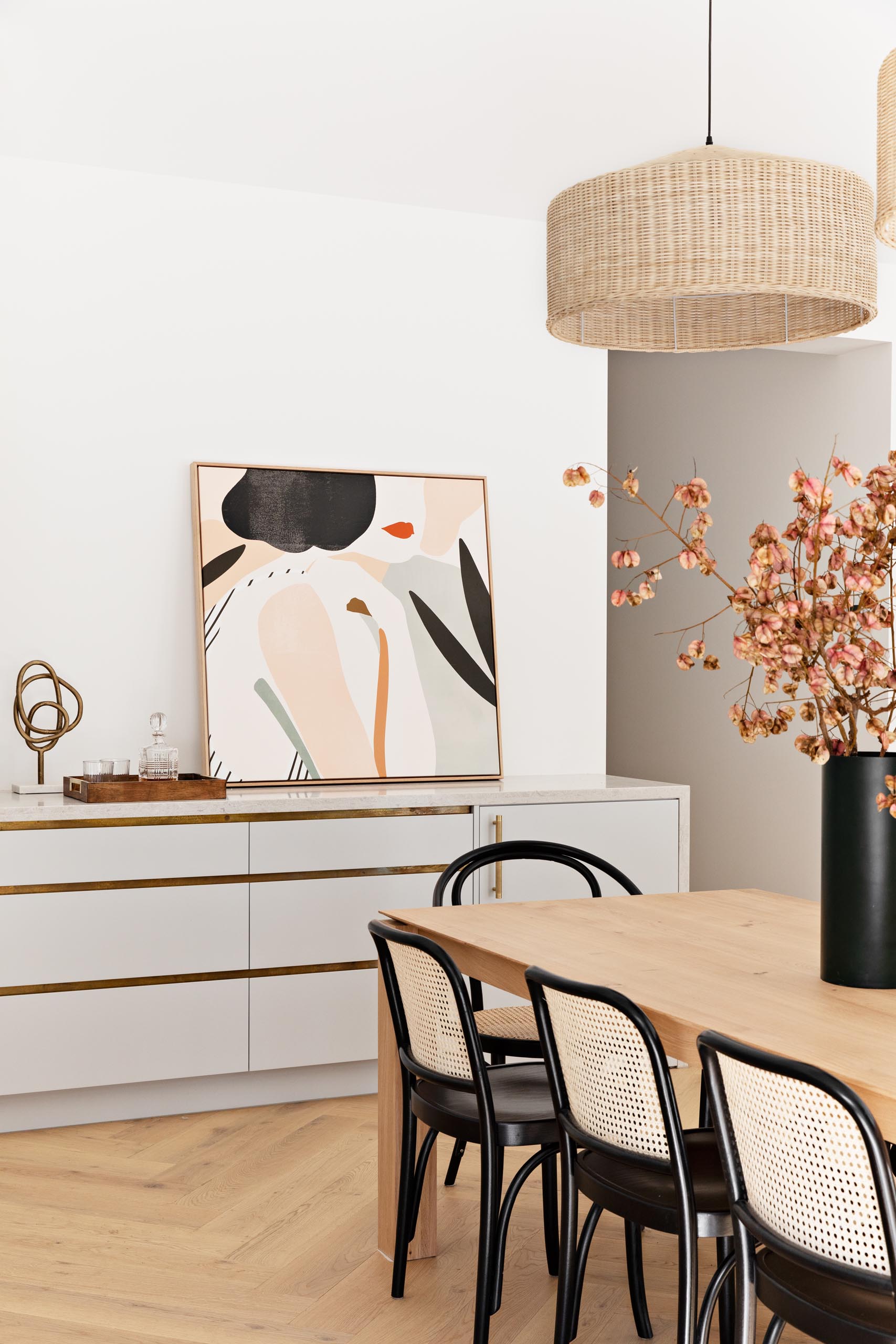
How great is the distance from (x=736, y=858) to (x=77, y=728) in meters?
3.39

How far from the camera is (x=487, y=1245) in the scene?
7.92 ft

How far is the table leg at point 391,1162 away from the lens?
2.97 m

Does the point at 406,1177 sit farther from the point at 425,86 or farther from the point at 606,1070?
the point at 425,86

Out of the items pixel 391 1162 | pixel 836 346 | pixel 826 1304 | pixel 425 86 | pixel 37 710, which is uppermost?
pixel 425 86

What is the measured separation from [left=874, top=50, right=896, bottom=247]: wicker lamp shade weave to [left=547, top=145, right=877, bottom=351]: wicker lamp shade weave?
0.35 feet

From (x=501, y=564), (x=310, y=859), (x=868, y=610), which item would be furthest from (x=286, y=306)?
(x=868, y=610)

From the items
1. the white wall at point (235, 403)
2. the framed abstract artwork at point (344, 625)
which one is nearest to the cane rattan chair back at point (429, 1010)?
the framed abstract artwork at point (344, 625)

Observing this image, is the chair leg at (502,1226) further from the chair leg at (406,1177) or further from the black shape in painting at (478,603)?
the black shape in painting at (478,603)

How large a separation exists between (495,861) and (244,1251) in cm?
106

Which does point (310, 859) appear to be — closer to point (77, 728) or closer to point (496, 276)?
point (77, 728)

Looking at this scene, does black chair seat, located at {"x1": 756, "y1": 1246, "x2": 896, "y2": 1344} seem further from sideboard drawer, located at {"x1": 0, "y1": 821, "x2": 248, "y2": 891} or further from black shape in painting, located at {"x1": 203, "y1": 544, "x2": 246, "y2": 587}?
black shape in painting, located at {"x1": 203, "y1": 544, "x2": 246, "y2": 587}

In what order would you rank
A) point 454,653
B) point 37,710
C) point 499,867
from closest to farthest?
point 499,867 < point 37,710 < point 454,653

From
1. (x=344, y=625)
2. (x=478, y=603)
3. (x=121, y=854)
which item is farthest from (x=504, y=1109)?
(x=478, y=603)

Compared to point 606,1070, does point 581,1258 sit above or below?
below
